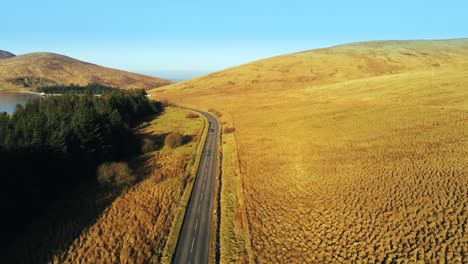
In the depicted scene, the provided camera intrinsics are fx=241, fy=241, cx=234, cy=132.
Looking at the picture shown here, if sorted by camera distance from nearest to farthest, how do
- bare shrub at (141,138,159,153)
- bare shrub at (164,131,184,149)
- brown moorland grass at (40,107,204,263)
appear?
brown moorland grass at (40,107,204,263) < bare shrub at (141,138,159,153) < bare shrub at (164,131,184,149)

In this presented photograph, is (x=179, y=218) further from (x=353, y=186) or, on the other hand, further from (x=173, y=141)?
(x=173, y=141)

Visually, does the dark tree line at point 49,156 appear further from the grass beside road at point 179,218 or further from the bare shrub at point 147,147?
the grass beside road at point 179,218

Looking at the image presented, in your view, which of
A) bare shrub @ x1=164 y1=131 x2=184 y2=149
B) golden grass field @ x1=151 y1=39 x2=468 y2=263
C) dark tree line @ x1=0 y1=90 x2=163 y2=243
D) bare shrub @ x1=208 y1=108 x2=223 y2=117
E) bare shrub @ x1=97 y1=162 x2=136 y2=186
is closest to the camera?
golden grass field @ x1=151 y1=39 x2=468 y2=263

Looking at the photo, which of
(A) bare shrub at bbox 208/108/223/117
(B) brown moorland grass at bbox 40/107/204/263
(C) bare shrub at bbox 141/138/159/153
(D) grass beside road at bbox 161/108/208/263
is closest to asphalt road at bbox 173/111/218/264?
(D) grass beside road at bbox 161/108/208/263

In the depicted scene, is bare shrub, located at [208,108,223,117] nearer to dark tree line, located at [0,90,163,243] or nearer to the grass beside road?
the grass beside road

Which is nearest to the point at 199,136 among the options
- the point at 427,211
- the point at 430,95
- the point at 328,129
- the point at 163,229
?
the point at 328,129

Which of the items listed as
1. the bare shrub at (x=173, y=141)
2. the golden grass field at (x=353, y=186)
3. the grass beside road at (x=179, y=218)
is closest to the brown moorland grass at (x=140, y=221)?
the grass beside road at (x=179, y=218)
